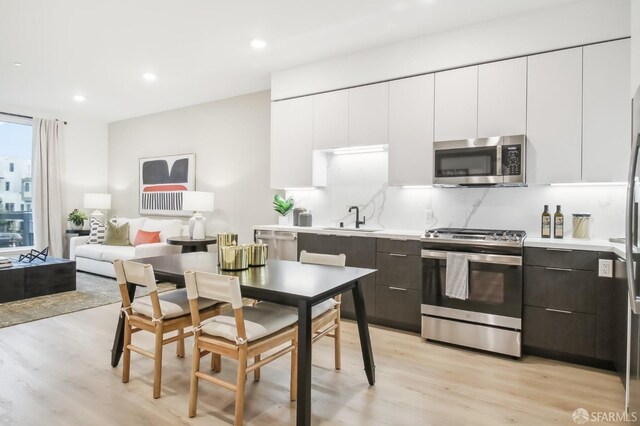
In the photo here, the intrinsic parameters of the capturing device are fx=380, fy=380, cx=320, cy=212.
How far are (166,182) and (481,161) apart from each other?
201 inches

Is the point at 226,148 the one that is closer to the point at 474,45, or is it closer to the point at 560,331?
the point at 474,45

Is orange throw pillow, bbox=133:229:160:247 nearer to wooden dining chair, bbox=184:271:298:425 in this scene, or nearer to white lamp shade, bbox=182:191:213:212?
white lamp shade, bbox=182:191:213:212

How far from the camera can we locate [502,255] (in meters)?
2.97

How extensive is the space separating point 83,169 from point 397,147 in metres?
6.21

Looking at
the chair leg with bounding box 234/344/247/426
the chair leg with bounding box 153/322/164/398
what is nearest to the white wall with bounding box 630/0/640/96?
the chair leg with bounding box 234/344/247/426

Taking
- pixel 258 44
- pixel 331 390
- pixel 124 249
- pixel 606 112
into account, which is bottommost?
pixel 331 390

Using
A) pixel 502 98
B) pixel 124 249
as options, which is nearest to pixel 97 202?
pixel 124 249

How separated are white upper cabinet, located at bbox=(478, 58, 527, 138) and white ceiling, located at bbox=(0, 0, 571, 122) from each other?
0.44m

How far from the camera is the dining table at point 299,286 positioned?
73.8 inches

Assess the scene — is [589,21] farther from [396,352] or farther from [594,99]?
[396,352]

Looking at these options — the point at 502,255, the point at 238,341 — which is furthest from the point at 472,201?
the point at 238,341

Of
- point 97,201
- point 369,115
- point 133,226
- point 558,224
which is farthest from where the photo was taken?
point 97,201

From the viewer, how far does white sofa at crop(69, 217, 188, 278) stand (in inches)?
214

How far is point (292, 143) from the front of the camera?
4434 millimetres
